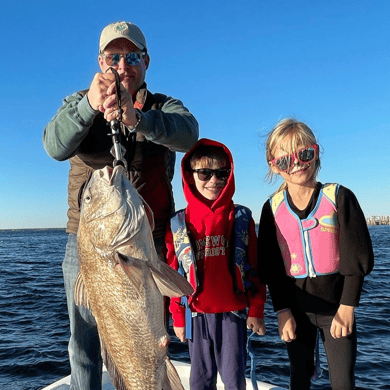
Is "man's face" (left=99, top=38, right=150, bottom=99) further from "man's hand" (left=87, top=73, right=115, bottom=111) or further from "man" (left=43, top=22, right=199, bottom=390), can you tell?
"man's hand" (left=87, top=73, right=115, bottom=111)

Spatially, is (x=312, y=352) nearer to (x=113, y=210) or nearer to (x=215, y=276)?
(x=215, y=276)

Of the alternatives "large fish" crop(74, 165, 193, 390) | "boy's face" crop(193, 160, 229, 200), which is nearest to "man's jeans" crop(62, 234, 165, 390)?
"large fish" crop(74, 165, 193, 390)

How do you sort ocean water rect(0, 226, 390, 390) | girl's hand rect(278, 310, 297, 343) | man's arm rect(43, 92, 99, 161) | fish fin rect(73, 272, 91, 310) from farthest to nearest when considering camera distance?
ocean water rect(0, 226, 390, 390)
girl's hand rect(278, 310, 297, 343)
fish fin rect(73, 272, 91, 310)
man's arm rect(43, 92, 99, 161)

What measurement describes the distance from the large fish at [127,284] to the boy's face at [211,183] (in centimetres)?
129

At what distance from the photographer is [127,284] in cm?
271

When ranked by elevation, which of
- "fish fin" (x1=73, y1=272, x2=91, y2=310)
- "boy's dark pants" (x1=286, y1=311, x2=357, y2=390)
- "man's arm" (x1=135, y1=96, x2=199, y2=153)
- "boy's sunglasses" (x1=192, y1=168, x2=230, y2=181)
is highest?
"man's arm" (x1=135, y1=96, x2=199, y2=153)

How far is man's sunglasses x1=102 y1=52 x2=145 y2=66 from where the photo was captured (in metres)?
3.34

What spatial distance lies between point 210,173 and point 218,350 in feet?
5.55

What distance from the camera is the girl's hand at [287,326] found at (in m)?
3.54

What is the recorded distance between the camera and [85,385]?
360cm

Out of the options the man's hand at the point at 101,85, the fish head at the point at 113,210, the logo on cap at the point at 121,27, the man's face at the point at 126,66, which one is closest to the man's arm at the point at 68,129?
the man's hand at the point at 101,85

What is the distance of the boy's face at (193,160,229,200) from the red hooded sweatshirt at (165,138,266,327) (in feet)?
0.24

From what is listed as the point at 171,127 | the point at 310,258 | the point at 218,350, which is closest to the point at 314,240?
the point at 310,258

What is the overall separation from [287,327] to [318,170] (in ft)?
5.02
